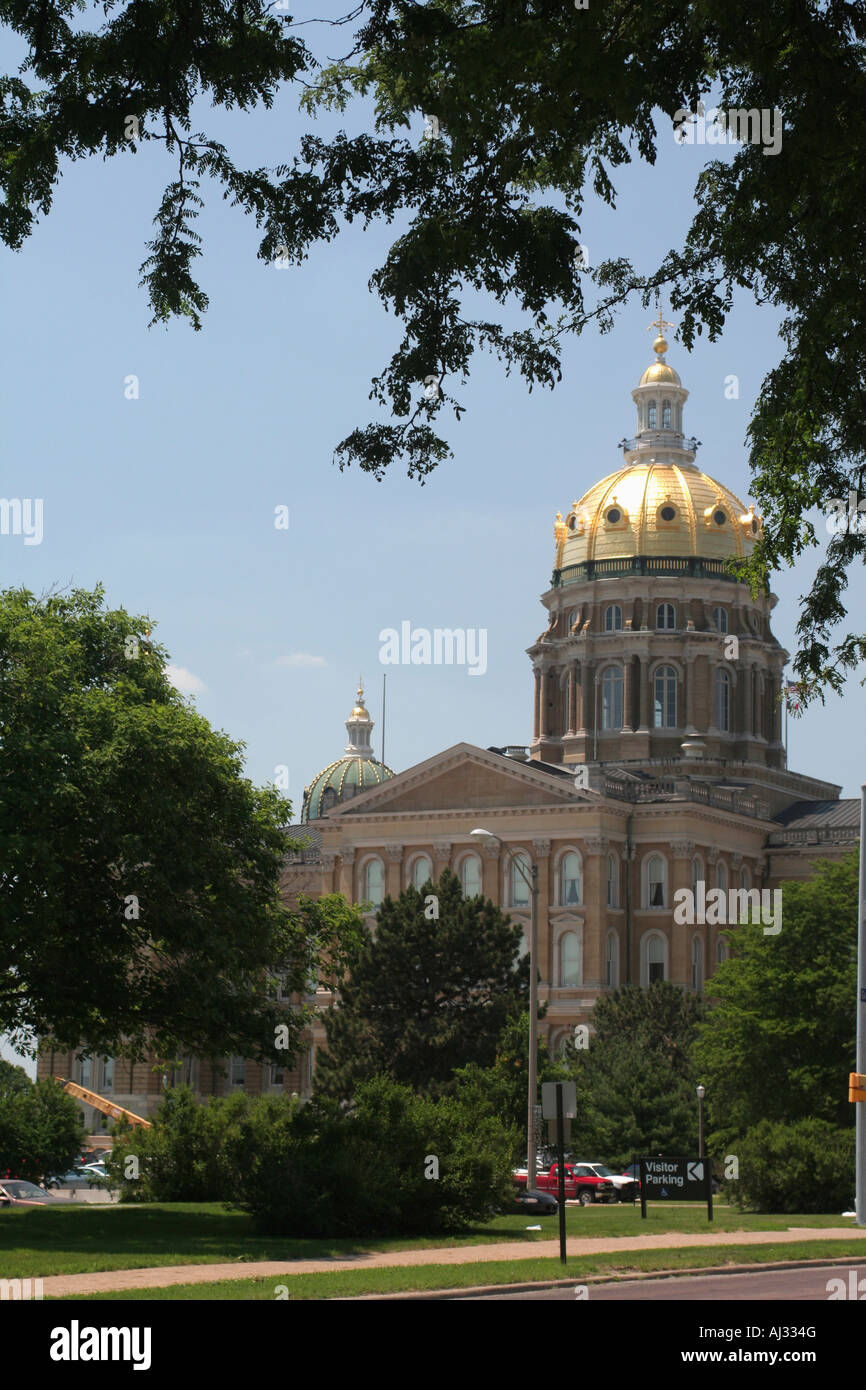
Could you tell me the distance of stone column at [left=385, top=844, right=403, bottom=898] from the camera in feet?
323

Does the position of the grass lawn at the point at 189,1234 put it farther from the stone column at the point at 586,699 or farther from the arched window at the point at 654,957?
the stone column at the point at 586,699

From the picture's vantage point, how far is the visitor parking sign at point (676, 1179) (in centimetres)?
3881

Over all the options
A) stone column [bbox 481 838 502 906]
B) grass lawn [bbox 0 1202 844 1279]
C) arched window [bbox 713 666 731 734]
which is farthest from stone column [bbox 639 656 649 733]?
grass lawn [bbox 0 1202 844 1279]

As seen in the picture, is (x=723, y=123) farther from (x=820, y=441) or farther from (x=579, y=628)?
(x=579, y=628)

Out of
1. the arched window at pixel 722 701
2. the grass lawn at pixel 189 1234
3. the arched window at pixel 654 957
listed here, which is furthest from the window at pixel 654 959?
the grass lawn at pixel 189 1234

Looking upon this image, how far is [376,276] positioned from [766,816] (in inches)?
3472

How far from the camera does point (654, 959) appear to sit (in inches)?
3693

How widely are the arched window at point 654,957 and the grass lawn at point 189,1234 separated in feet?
163

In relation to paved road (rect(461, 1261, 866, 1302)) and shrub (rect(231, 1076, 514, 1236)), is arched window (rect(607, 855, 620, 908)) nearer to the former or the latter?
shrub (rect(231, 1076, 514, 1236))

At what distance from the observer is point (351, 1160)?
107ft

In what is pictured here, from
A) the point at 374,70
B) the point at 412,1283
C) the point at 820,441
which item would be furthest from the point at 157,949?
the point at 374,70

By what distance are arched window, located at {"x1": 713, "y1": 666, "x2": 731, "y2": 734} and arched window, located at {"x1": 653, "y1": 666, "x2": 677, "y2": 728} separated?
2.21 metres

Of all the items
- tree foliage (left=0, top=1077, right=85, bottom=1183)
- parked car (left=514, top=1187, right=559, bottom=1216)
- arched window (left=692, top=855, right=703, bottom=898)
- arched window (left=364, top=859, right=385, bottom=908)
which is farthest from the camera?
arched window (left=364, top=859, right=385, bottom=908)
